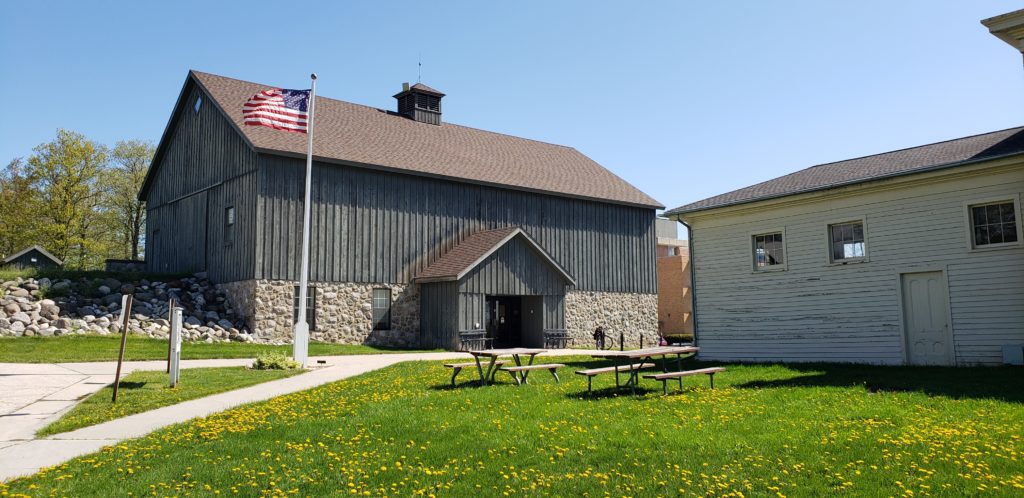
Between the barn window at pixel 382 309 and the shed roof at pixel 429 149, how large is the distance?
460 centimetres

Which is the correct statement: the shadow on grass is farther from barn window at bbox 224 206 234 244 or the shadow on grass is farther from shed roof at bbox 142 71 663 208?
barn window at bbox 224 206 234 244

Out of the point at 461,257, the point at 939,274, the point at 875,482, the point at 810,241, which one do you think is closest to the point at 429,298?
the point at 461,257

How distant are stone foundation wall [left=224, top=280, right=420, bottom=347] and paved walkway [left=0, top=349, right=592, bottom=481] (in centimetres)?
542

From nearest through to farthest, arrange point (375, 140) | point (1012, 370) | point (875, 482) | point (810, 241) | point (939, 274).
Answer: point (875, 482) → point (1012, 370) → point (939, 274) → point (810, 241) → point (375, 140)

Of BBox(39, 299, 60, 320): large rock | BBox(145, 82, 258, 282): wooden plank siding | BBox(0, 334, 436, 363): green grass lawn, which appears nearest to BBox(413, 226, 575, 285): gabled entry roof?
BBox(0, 334, 436, 363): green grass lawn

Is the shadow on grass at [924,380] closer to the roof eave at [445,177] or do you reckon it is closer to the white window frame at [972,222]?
the white window frame at [972,222]

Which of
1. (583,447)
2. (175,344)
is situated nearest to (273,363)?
(175,344)

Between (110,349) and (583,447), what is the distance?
1639 cm

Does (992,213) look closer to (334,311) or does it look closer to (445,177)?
(445,177)

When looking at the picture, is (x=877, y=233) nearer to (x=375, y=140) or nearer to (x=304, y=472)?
(x=304, y=472)

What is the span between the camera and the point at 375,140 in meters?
28.2

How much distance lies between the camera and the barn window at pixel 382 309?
84.6 feet

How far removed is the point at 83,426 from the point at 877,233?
15352 mm

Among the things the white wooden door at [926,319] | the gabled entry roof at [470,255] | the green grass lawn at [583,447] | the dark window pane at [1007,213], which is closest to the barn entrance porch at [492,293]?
the gabled entry roof at [470,255]
